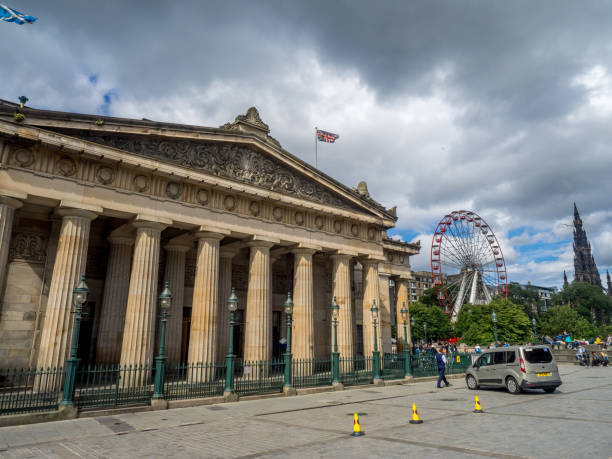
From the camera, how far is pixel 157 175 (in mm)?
19781

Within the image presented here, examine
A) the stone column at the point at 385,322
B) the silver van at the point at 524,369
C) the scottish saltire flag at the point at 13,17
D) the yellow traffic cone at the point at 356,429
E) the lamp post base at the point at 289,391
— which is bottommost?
the lamp post base at the point at 289,391

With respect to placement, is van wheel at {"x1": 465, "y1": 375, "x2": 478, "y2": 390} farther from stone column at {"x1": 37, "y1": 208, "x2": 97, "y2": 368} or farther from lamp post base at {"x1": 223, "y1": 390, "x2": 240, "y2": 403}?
stone column at {"x1": 37, "y1": 208, "x2": 97, "y2": 368}

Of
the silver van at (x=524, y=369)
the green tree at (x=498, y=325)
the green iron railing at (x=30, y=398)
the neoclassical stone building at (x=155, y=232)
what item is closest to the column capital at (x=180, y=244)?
the neoclassical stone building at (x=155, y=232)

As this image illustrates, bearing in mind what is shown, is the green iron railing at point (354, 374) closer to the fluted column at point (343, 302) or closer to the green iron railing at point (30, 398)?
the fluted column at point (343, 302)

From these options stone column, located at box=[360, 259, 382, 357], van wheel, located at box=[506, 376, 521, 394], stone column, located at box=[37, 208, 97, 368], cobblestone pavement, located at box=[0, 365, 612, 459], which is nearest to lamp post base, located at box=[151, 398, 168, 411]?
cobblestone pavement, located at box=[0, 365, 612, 459]

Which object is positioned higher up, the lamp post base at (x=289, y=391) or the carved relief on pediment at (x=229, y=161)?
the carved relief on pediment at (x=229, y=161)

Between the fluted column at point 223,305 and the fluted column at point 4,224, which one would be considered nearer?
the fluted column at point 4,224

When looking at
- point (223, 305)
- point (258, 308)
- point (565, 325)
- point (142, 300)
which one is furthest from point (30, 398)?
point (565, 325)

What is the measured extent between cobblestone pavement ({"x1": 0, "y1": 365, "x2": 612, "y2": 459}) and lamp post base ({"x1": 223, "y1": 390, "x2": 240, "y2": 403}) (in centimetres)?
57

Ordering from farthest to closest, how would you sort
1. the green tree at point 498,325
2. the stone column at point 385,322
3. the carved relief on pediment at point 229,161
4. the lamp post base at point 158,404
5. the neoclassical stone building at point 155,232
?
1. the green tree at point 498,325
2. the stone column at point 385,322
3. the carved relief on pediment at point 229,161
4. the neoclassical stone building at point 155,232
5. the lamp post base at point 158,404

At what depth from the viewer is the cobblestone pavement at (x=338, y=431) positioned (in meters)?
8.20

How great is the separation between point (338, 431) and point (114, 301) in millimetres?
15364

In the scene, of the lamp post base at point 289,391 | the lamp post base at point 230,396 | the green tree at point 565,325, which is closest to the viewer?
the lamp post base at point 230,396

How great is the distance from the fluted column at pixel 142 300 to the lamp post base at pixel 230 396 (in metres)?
4.10
